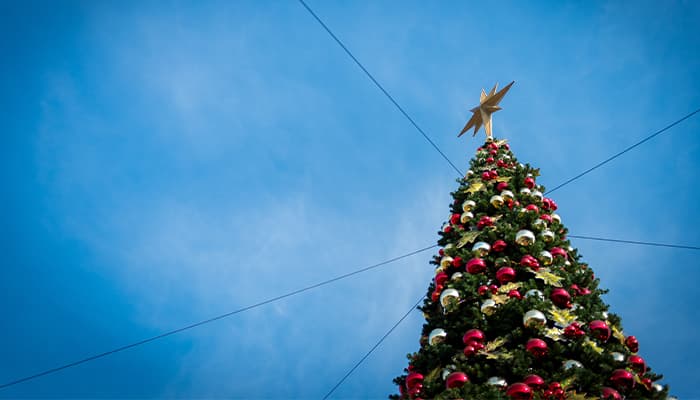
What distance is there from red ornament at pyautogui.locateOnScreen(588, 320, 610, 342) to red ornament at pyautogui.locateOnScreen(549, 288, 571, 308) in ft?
1.02

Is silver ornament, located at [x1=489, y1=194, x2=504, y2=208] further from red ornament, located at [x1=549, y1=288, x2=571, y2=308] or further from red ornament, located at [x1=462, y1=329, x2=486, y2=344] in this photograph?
red ornament, located at [x1=462, y1=329, x2=486, y2=344]

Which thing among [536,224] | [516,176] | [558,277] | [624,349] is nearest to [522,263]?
[558,277]

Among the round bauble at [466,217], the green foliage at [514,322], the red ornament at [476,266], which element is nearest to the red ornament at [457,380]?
the green foliage at [514,322]

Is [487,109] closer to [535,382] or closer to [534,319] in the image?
[534,319]

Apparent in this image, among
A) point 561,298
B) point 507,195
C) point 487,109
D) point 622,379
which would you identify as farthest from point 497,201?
point 487,109

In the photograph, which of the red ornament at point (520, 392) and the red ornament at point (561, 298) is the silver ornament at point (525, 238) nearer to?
the red ornament at point (561, 298)

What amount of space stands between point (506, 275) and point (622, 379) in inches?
45.8

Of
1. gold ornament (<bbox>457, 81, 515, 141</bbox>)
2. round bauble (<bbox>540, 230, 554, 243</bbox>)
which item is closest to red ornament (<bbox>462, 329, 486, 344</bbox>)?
round bauble (<bbox>540, 230, 554, 243</bbox>)

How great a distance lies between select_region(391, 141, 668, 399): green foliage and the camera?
275 centimetres

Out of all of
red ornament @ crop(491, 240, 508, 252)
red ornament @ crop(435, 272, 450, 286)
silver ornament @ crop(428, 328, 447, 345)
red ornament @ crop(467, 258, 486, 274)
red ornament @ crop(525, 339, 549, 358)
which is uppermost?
red ornament @ crop(491, 240, 508, 252)

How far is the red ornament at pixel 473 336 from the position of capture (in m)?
3.12

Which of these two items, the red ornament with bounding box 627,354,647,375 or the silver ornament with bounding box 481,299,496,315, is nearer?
the red ornament with bounding box 627,354,647,375

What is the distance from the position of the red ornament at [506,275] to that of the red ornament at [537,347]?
73 cm

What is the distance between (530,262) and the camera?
12.0 ft
